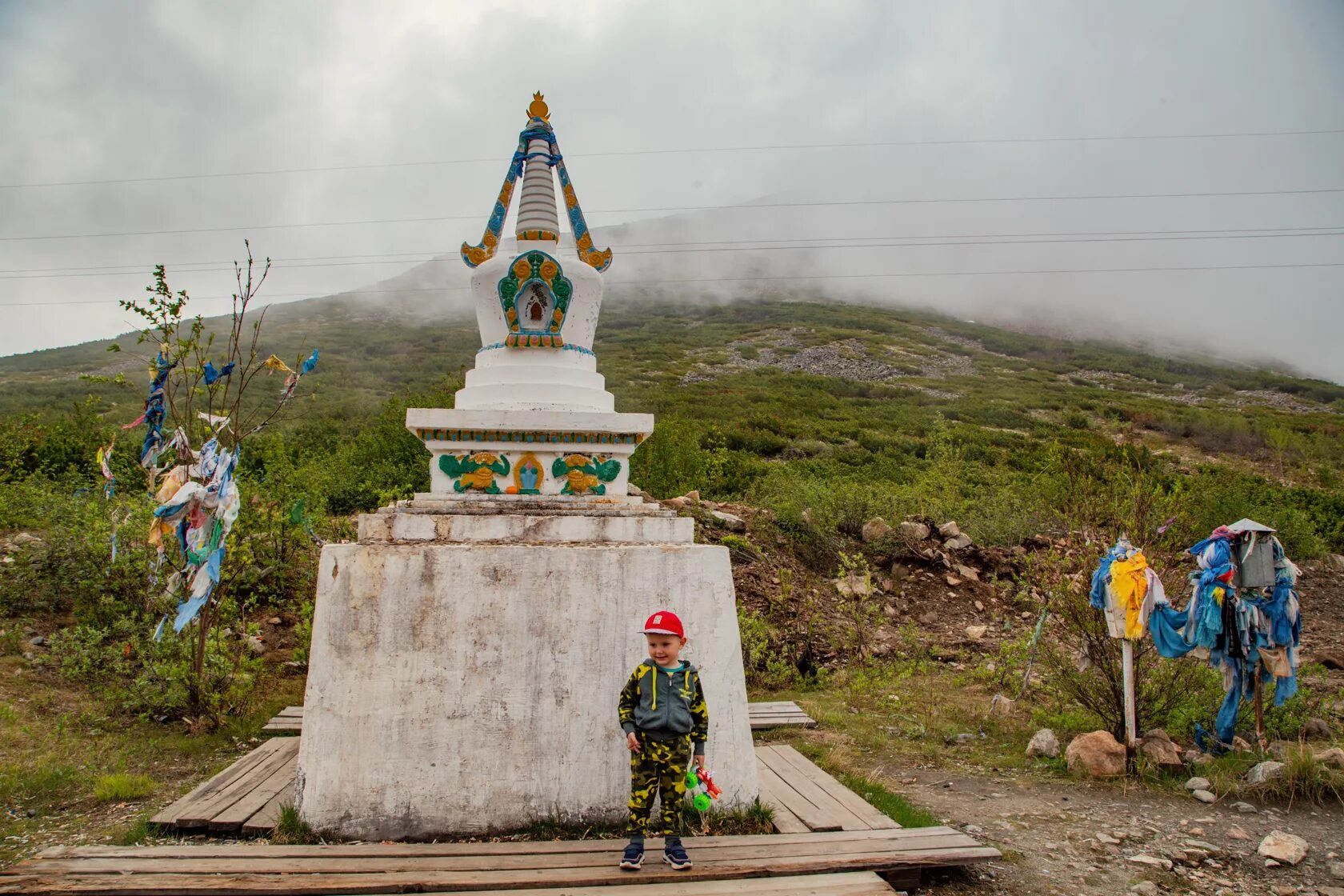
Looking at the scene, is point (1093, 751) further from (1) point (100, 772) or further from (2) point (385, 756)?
(1) point (100, 772)

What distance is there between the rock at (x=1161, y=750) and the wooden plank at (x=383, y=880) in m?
3.53

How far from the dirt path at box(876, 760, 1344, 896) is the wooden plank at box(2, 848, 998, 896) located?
1.10 metres

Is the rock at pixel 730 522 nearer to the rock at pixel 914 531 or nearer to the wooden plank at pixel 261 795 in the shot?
the rock at pixel 914 531

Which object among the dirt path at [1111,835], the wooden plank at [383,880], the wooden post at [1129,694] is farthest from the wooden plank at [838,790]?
the wooden post at [1129,694]

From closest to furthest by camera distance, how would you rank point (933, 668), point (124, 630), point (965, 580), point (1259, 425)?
point (124, 630), point (933, 668), point (965, 580), point (1259, 425)

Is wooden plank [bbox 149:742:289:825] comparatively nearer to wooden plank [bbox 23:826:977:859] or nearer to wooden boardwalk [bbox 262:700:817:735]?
wooden plank [bbox 23:826:977:859]

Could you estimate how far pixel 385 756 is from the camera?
13.5 ft

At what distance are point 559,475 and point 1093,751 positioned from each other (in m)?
4.49

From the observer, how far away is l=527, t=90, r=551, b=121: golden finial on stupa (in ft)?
19.6

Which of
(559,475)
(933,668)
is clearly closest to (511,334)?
(559,475)

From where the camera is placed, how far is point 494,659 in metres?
4.26

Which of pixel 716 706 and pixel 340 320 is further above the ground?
pixel 340 320

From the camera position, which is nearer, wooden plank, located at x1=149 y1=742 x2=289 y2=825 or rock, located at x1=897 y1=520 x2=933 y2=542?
wooden plank, located at x1=149 y1=742 x2=289 y2=825

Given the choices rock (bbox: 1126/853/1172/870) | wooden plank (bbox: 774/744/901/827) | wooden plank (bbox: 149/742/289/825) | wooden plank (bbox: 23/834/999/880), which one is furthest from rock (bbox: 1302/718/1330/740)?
wooden plank (bbox: 149/742/289/825)
